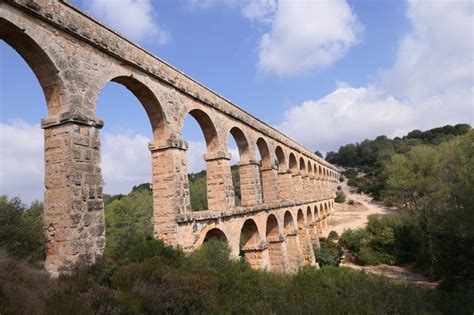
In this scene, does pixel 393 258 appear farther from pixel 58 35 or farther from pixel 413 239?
→ pixel 58 35

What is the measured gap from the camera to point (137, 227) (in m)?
21.9

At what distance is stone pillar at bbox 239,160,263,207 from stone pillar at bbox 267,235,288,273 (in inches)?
88.3

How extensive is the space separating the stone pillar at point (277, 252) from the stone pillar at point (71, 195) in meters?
9.51

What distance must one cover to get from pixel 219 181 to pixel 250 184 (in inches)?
106

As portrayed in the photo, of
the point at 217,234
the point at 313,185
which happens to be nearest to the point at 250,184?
the point at 217,234

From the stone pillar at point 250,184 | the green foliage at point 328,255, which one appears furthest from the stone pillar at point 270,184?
the green foliage at point 328,255

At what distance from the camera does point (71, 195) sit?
18.8 feet

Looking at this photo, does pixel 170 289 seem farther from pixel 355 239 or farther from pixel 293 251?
pixel 355 239

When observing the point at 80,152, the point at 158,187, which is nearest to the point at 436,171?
the point at 158,187

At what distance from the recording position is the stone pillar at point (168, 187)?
820cm

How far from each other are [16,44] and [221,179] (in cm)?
655

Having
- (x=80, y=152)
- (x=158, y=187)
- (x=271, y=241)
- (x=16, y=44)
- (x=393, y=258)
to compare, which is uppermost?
(x=16, y=44)

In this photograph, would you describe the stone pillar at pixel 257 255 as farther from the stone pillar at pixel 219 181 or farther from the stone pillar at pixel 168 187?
the stone pillar at pixel 168 187

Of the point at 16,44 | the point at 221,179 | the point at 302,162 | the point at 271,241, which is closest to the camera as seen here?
the point at 16,44
